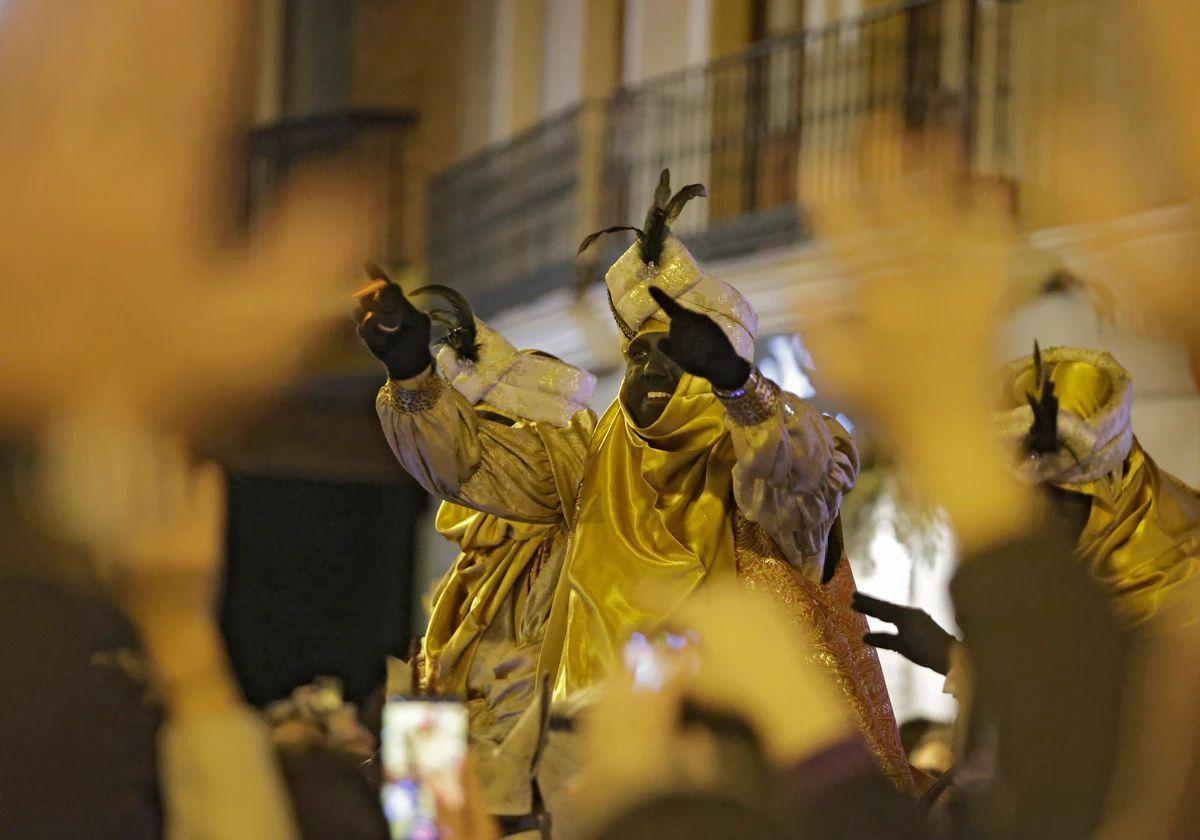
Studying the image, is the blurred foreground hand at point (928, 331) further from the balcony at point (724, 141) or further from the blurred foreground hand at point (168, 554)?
the balcony at point (724, 141)

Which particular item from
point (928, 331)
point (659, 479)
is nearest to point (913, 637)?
point (659, 479)

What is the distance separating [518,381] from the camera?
4.15 m

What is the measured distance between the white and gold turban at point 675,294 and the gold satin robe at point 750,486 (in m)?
0.22

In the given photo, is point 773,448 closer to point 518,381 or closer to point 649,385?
point 649,385

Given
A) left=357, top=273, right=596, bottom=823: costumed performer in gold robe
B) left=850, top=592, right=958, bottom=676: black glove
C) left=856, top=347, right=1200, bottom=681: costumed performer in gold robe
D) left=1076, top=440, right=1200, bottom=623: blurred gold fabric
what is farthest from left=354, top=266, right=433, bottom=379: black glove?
left=1076, top=440, right=1200, bottom=623: blurred gold fabric

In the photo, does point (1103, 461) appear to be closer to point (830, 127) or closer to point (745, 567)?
point (745, 567)

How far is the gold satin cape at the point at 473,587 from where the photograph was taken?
409 cm

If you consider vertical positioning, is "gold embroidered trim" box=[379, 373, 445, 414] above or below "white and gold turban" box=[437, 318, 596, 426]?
below

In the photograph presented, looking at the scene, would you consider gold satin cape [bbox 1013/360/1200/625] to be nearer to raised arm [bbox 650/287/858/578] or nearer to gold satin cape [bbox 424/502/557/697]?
raised arm [bbox 650/287/858/578]

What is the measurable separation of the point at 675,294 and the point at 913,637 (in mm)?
882

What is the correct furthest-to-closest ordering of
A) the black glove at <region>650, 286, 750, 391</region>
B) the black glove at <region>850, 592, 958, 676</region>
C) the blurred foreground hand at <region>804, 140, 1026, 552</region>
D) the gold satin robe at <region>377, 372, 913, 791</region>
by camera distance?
the gold satin robe at <region>377, 372, 913, 791</region> → the black glove at <region>650, 286, 750, 391</region> → the black glove at <region>850, 592, 958, 676</region> → the blurred foreground hand at <region>804, 140, 1026, 552</region>

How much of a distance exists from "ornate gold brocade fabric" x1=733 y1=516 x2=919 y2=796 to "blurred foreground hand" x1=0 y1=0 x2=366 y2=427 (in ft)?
6.75

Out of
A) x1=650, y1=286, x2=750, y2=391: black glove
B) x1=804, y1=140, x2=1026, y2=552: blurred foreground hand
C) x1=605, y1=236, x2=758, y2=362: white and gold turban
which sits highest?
x1=605, y1=236, x2=758, y2=362: white and gold turban

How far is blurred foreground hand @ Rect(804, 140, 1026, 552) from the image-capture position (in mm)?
1699
